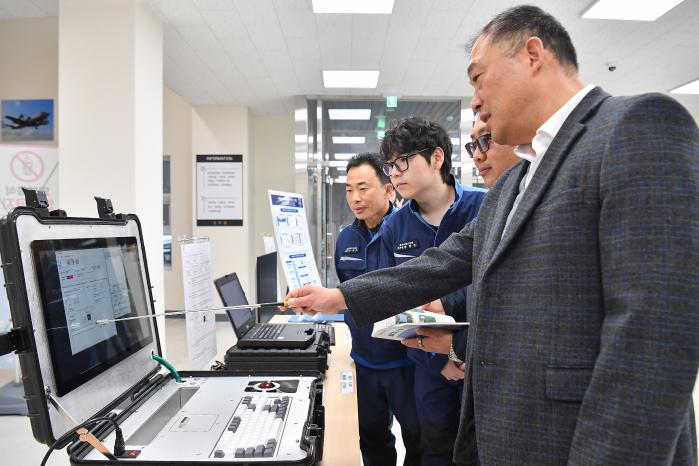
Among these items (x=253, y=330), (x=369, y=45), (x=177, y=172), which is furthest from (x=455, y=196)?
(x=177, y=172)

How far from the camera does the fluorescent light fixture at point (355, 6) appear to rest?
11.3ft

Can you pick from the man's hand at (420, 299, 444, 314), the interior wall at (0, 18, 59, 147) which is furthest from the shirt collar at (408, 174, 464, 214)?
the interior wall at (0, 18, 59, 147)

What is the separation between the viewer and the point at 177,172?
20.5 ft

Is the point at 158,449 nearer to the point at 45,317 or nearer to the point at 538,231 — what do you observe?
the point at 45,317

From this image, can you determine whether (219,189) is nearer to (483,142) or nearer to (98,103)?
(98,103)

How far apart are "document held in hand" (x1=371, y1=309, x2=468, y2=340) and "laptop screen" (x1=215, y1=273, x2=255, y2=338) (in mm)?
579

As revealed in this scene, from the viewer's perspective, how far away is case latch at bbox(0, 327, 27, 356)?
668 mm

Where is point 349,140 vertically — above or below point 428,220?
above

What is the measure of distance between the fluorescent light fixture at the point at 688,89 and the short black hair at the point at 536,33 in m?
5.80

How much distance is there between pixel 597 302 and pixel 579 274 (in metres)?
0.05

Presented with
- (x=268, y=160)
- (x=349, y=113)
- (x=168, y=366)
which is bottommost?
(x=168, y=366)

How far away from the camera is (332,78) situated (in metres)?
5.18

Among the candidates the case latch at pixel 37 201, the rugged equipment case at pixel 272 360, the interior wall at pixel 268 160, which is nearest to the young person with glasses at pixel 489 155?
the rugged equipment case at pixel 272 360

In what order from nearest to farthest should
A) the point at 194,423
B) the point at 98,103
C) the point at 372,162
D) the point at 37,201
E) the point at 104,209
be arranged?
the point at 37,201
the point at 194,423
the point at 104,209
the point at 372,162
the point at 98,103
